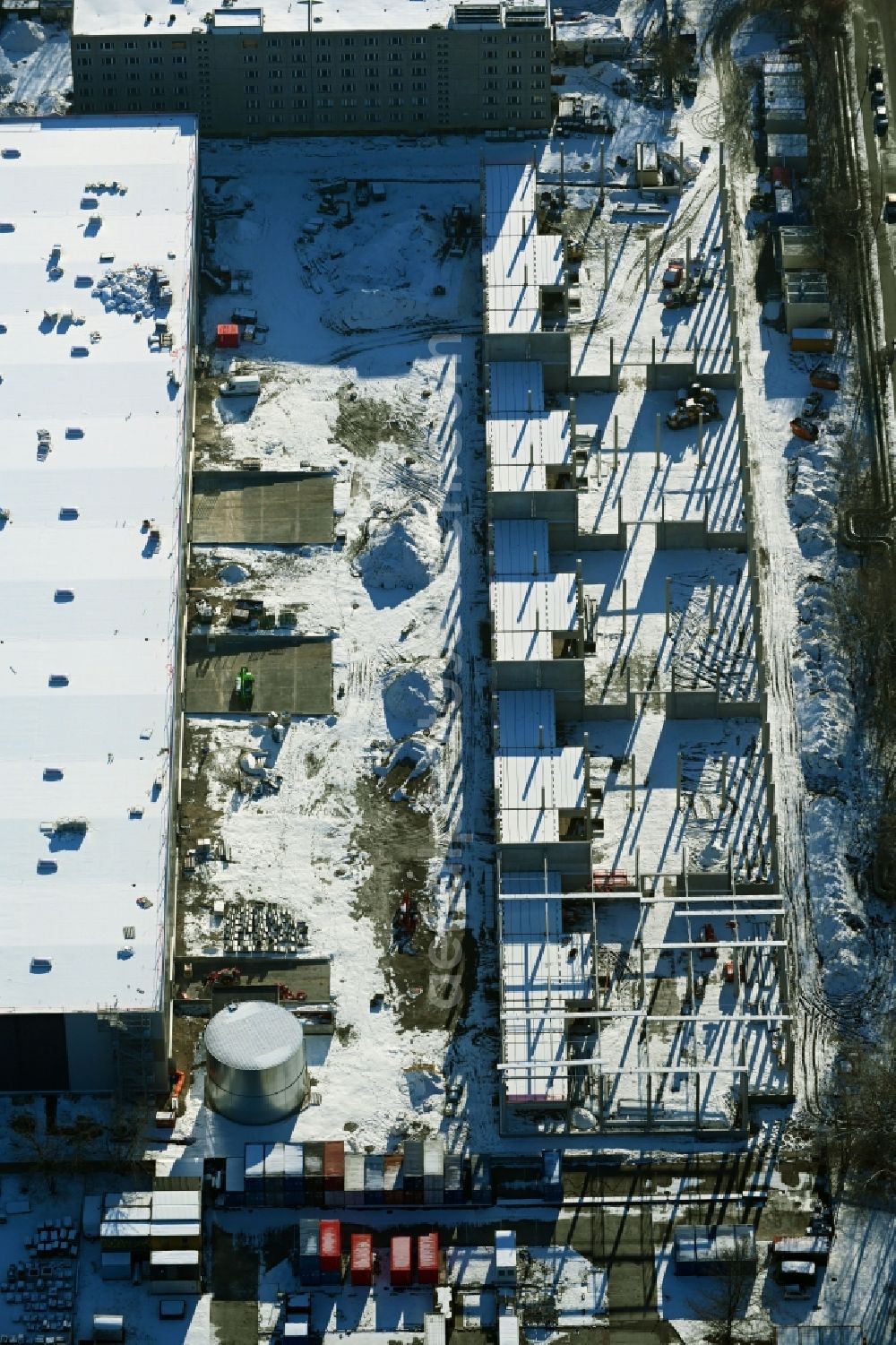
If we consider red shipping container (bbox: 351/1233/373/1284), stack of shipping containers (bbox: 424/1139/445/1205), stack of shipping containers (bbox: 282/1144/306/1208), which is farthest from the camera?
stack of shipping containers (bbox: 424/1139/445/1205)

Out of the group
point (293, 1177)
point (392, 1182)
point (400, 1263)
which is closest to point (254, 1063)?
point (293, 1177)

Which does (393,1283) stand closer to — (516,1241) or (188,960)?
(516,1241)

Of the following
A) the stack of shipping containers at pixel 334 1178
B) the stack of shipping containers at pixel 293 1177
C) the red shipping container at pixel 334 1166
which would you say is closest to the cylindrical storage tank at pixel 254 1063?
the stack of shipping containers at pixel 293 1177

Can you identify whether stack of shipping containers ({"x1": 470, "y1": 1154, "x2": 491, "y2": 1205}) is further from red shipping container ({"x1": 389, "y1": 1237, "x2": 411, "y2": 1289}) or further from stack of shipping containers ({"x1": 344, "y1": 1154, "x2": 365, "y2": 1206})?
stack of shipping containers ({"x1": 344, "y1": 1154, "x2": 365, "y2": 1206})

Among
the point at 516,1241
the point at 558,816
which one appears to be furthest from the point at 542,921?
the point at 516,1241

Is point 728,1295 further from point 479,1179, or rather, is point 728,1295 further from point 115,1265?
point 115,1265

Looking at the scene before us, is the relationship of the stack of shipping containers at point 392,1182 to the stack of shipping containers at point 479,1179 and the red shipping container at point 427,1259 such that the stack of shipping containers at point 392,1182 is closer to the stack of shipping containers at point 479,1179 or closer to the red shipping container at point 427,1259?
the red shipping container at point 427,1259

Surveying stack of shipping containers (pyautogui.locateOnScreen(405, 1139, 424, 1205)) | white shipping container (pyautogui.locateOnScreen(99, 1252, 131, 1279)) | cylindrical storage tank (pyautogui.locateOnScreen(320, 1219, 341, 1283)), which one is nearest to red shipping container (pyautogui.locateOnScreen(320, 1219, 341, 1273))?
cylindrical storage tank (pyautogui.locateOnScreen(320, 1219, 341, 1283))
